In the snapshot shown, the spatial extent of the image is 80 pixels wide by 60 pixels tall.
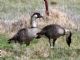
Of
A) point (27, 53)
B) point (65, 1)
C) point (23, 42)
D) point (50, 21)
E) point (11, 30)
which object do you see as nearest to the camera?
point (27, 53)

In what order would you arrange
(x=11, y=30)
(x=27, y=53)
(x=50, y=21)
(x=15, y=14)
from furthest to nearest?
1. (x=15, y=14)
2. (x=50, y=21)
3. (x=11, y=30)
4. (x=27, y=53)

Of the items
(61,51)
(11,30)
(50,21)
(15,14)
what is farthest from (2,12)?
(61,51)

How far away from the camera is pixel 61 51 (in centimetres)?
1223

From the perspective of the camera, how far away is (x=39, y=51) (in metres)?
11.8

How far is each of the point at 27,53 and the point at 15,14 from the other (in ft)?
26.5

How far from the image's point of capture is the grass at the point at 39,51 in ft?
37.7

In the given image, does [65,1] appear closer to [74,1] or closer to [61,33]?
[74,1]

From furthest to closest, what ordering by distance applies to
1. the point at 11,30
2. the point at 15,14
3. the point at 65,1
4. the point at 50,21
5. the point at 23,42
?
the point at 65,1 < the point at 15,14 < the point at 50,21 < the point at 11,30 < the point at 23,42

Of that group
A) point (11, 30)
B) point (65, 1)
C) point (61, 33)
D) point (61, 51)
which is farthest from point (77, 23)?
point (65, 1)

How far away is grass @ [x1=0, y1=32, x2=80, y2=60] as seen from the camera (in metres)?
11.5

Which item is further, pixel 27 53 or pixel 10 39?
pixel 10 39

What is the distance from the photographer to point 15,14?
64.3 feet

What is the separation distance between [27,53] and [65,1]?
1464cm

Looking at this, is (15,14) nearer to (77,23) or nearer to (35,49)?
(77,23)
